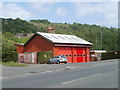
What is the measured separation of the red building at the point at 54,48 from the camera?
45.5 metres

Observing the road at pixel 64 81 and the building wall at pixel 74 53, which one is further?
the building wall at pixel 74 53

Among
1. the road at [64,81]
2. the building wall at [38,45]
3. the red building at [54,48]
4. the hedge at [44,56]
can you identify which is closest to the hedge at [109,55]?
the red building at [54,48]

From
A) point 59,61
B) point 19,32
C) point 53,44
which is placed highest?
point 19,32

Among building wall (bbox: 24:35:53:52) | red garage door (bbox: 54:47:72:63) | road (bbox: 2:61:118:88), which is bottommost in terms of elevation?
road (bbox: 2:61:118:88)

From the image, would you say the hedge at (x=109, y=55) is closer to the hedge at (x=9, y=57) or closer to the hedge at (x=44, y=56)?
the hedge at (x=44, y=56)

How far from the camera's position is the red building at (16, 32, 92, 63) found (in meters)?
45.5

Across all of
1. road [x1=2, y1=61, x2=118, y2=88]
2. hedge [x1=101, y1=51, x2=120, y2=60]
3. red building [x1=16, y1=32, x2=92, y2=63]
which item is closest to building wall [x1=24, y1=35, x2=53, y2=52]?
red building [x1=16, y1=32, x2=92, y2=63]

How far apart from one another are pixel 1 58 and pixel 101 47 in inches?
2139

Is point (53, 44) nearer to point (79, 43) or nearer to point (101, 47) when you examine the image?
point (79, 43)

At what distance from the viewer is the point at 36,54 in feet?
147

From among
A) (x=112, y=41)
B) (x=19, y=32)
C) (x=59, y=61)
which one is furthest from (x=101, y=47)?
(x=59, y=61)

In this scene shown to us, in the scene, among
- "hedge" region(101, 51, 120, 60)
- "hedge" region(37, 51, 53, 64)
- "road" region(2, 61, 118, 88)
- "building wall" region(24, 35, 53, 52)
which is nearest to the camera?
"road" region(2, 61, 118, 88)

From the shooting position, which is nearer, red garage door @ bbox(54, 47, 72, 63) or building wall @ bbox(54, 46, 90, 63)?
red garage door @ bbox(54, 47, 72, 63)

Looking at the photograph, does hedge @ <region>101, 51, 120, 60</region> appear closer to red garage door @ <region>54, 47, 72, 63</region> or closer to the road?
red garage door @ <region>54, 47, 72, 63</region>
